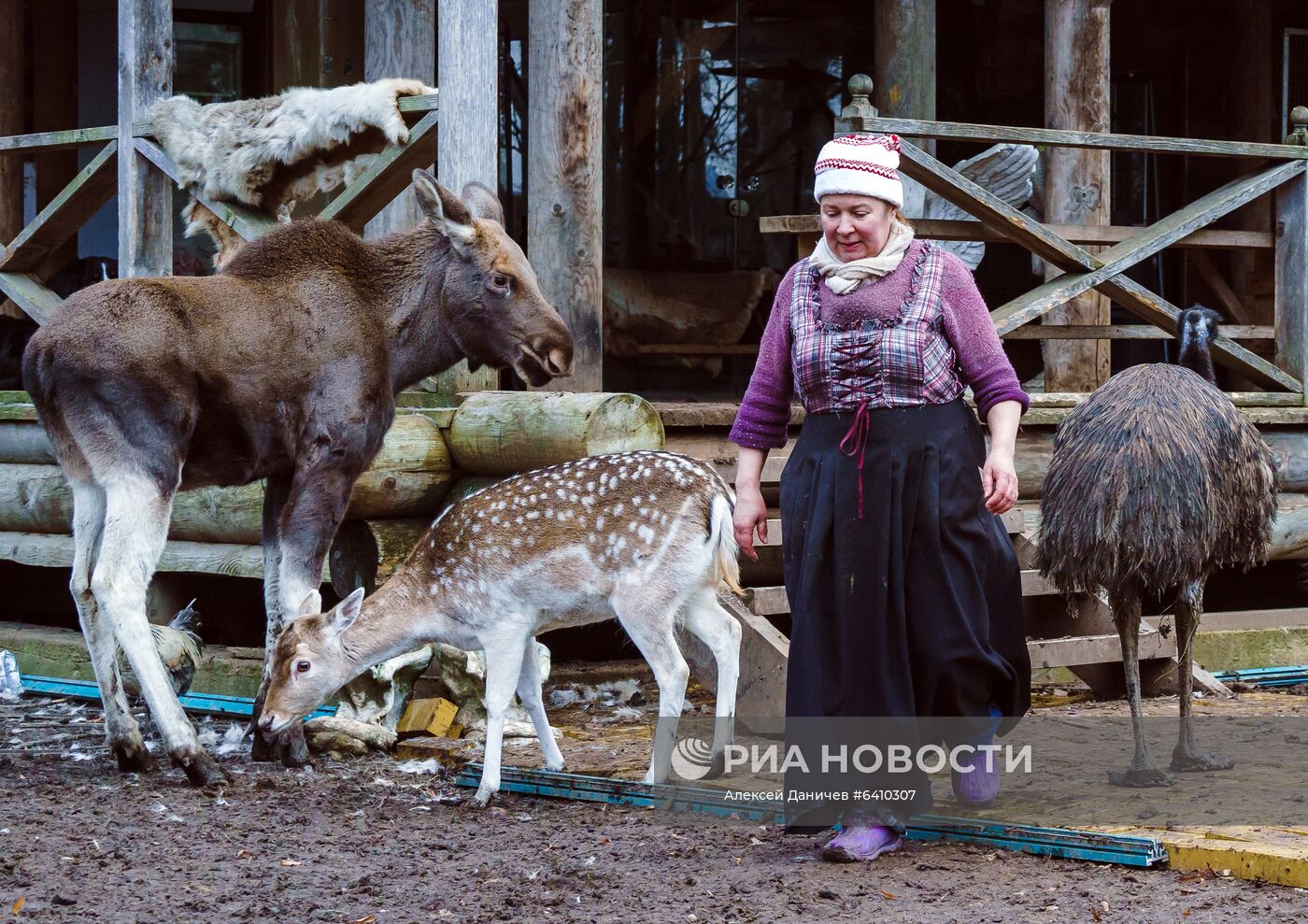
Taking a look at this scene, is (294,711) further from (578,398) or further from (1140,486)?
(1140,486)

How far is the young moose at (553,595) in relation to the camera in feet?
19.5

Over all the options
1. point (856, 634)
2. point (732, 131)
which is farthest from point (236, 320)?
point (732, 131)

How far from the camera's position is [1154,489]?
18.0 feet

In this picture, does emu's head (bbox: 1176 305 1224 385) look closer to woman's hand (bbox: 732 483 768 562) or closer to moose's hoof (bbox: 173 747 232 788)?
woman's hand (bbox: 732 483 768 562)

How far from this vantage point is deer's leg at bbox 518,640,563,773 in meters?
6.17

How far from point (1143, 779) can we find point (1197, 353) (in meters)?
1.73

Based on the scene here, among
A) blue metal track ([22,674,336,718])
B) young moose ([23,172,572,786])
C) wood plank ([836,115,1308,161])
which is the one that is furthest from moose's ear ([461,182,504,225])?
blue metal track ([22,674,336,718])

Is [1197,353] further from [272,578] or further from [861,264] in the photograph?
[272,578]

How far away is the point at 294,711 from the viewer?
6082 millimetres

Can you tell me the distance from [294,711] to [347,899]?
59.7 inches

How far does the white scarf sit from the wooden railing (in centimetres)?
288

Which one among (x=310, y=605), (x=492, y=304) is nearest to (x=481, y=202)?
(x=492, y=304)

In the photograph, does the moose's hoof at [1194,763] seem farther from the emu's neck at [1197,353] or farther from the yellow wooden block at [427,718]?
the yellow wooden block at [427,718]

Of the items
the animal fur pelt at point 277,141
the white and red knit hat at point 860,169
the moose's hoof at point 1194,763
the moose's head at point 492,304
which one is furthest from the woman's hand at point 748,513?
the animal fur pelt at point 277,141
